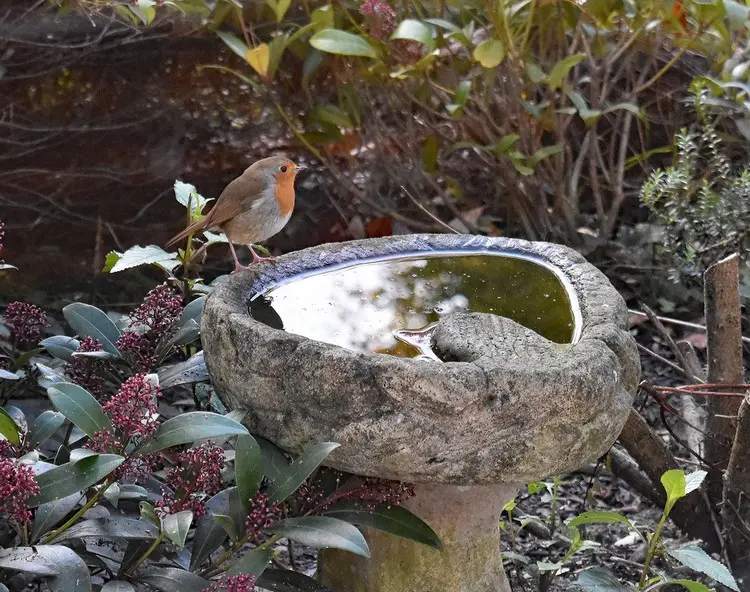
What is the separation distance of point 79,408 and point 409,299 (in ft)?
3.01

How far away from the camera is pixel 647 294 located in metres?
4.56

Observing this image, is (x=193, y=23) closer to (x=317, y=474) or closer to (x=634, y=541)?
(x=317, y=474)

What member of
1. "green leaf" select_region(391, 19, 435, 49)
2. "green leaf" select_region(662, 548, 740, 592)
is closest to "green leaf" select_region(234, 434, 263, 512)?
"green leaf" select_region(662, 548, 740, 592)

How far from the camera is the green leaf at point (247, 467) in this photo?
83.0 inches

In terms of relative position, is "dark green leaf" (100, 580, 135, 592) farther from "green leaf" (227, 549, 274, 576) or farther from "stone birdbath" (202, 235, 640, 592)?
"stone birdbath" (202, 235, 640, 592)

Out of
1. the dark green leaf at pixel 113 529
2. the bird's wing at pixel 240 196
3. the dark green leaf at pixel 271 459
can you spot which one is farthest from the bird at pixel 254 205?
the dark green leaf at pixel 113 529

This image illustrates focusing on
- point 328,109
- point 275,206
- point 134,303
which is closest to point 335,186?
point 328,109

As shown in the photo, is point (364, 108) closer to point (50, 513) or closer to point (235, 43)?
point (235, 43)

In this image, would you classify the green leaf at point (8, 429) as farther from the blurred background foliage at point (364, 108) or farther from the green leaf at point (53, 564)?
the blurred background foliage at point (364, 108)

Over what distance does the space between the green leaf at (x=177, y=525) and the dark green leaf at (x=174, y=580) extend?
0.19 meters

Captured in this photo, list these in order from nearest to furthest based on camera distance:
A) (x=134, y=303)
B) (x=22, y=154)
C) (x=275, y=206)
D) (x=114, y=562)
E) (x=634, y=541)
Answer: (x=114, y=562) < (x=275, y=206) < (x=634, y=541) < (x=22, y=154) < (x=134, y=303)

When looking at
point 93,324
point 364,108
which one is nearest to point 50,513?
point 93,324

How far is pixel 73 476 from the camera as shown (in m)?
2.10

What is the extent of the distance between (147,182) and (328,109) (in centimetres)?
83
